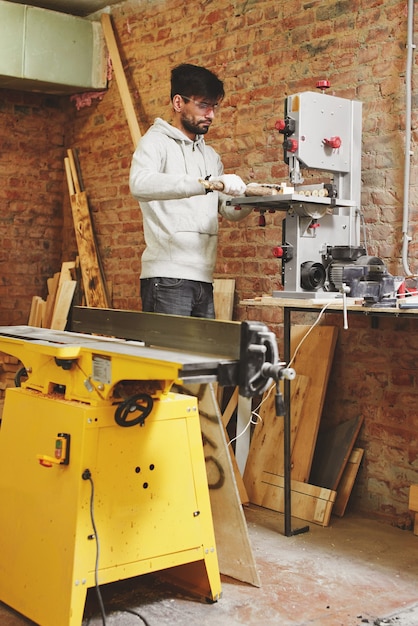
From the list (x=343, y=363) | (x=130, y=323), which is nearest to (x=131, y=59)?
(x=343, y=363)

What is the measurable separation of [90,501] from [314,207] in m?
1.59

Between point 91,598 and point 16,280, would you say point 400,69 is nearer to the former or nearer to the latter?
point 91,598

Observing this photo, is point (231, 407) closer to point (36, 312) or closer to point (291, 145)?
point (291, 145)

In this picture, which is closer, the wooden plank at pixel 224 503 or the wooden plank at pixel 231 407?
the wooden plank at pixel 224 503

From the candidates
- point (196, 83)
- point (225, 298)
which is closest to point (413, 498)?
point (225, 298)

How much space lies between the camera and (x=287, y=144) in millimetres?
3449

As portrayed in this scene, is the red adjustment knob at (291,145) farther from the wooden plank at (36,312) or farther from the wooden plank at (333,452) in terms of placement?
the wooden plank at (36,312)

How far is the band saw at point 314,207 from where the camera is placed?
3.40 metres

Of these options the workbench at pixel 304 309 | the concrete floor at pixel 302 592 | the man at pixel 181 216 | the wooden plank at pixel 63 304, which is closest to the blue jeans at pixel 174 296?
the man at pixel 181 216

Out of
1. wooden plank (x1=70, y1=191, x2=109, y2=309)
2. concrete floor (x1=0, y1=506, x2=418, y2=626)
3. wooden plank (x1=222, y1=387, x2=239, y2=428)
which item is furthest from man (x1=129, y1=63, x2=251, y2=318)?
wooden plank (x1=70, y1=191, x2=109, y2=309)

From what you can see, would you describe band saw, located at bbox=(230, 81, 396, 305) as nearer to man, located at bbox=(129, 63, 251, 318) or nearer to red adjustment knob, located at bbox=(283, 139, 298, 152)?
red adjustment knob, located at bbox=(283, 139, 298, 152)

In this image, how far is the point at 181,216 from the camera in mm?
3727

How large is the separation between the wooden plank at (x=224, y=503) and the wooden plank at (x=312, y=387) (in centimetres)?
96

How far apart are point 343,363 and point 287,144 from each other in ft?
3.79
